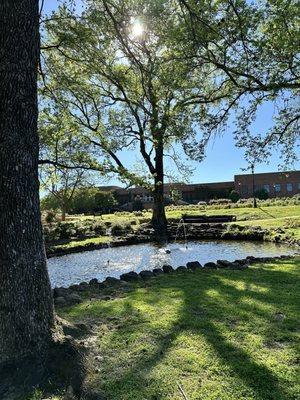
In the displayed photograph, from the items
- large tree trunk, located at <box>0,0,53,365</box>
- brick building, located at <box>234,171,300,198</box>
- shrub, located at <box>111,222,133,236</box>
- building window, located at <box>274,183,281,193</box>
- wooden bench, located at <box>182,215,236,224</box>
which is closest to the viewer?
large tree trunk, located at <box>0,0,53,365</box>

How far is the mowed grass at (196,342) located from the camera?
351 cm

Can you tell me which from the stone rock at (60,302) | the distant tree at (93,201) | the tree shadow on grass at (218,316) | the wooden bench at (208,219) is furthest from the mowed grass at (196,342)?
the distant tree at (93,201)

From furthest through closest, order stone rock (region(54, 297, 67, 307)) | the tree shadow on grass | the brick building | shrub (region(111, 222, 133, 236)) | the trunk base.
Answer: the brick building
shrub (region(111, 222, 133, 236))
stone rock (region(54, 297, 67, 307))
the tree shadow on grass
the trunk base

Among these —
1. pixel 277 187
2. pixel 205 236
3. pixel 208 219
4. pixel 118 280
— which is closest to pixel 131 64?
pixel 118 280

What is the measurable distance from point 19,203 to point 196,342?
2.40 m

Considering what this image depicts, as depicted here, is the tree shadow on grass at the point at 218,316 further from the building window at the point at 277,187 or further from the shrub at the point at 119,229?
the building window at the point at 277,187

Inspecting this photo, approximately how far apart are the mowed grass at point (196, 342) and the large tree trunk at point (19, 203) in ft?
2.50

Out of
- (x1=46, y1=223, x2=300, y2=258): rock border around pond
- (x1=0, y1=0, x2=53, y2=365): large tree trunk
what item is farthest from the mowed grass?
(x1=46, y1=223, x2=300, y2=258): rock border around pond

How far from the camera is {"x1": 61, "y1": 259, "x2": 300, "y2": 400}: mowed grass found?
3506 millimetres

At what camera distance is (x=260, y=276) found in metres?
8.12

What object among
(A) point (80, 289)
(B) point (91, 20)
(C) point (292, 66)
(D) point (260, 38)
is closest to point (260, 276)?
(A) point (80, 289)

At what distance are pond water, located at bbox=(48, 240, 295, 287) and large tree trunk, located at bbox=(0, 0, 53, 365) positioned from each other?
7.73 metres

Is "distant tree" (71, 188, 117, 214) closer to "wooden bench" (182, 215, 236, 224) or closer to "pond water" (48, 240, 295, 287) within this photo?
"wooden bench" (182, 215, 236, 224)

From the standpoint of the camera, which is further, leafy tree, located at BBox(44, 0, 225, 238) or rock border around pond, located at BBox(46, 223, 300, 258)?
rock border around pond, located at BBox(46, 223, 300, 258)
